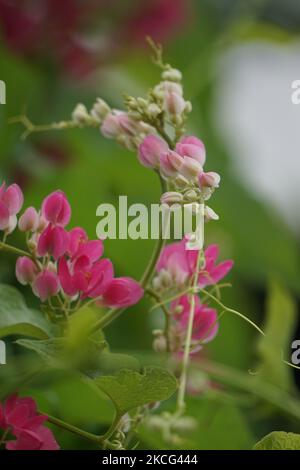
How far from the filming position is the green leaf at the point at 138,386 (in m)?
0.31

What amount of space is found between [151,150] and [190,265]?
47 millimetres

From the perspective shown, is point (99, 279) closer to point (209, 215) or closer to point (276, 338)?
point (209, 215)

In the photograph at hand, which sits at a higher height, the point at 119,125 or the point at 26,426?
the point at 119,125

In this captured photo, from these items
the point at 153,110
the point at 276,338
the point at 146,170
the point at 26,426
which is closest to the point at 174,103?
the point at 153,110

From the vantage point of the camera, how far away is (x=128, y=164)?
0.79m

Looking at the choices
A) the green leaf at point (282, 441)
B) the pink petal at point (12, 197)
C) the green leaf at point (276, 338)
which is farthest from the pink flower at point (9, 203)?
the green leaf at point (276, 338)

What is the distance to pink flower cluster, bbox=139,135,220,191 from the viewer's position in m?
0.32

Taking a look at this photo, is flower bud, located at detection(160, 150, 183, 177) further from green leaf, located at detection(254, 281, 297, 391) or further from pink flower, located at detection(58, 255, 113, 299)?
green leaf, located at detection(254, 281, 297, 391)

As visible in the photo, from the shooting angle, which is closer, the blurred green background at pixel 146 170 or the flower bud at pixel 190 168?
the flower bud at pixel 190 168

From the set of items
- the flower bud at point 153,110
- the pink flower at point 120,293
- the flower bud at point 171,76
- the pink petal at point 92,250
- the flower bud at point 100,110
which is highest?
the flower bud at point 171,76

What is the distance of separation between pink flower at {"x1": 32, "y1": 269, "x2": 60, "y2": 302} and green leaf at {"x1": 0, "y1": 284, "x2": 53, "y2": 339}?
2 centimetres

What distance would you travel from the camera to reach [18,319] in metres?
0.35

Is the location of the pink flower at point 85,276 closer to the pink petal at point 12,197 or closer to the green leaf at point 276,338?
the pink petal at point 12,197

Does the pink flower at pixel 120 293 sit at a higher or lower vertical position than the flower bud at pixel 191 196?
lower
